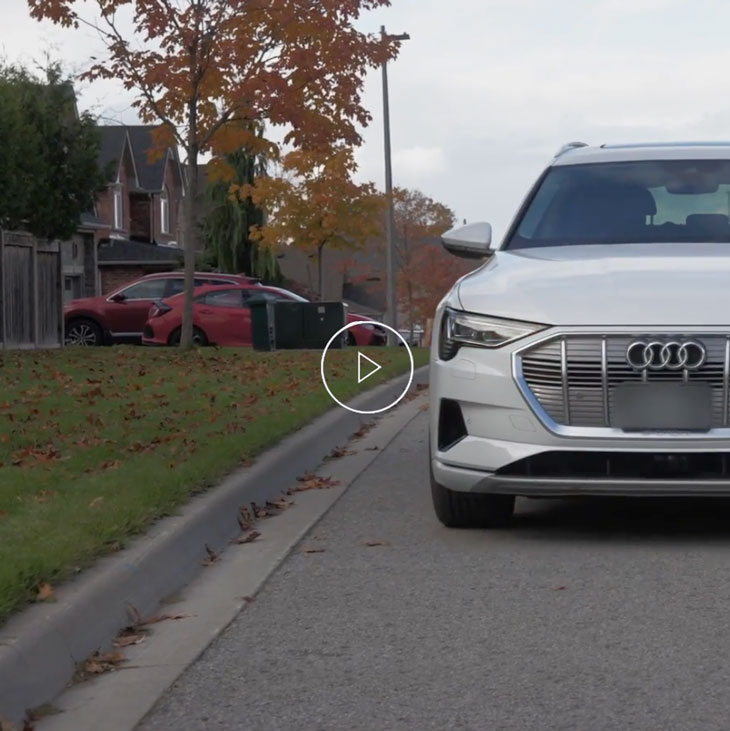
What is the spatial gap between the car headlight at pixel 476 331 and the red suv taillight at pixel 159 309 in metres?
21.4

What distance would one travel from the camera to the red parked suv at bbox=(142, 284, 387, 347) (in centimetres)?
2883

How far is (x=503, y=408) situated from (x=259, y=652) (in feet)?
6.72

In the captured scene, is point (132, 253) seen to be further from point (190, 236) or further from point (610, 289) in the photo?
point (610, 289)

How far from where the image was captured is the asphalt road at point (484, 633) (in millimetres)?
4891

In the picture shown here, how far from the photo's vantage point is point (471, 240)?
8.80 meters

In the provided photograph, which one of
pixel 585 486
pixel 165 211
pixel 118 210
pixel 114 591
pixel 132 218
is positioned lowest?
pixel 114 591

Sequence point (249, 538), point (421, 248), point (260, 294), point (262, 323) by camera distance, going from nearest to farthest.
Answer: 1. point (249, 538)
2. point (262, 323)
3. point (260, 294)
4. point (421, 248)

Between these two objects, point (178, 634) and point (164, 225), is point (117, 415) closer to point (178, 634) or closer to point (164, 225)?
point (178, 634)

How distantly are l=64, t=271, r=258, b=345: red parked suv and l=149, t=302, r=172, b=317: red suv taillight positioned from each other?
3.54 meters

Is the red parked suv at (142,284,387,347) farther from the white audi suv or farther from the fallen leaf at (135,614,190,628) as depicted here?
the fallen leaf at (135,614,190,628)

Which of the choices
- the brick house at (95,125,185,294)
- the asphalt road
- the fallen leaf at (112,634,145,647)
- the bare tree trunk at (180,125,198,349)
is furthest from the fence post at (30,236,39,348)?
the fallen leaf at (112,634,145,647)

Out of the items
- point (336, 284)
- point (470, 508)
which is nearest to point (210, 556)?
point (470, 508)

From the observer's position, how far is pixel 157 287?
33.1 m

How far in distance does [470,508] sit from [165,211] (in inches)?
2239
